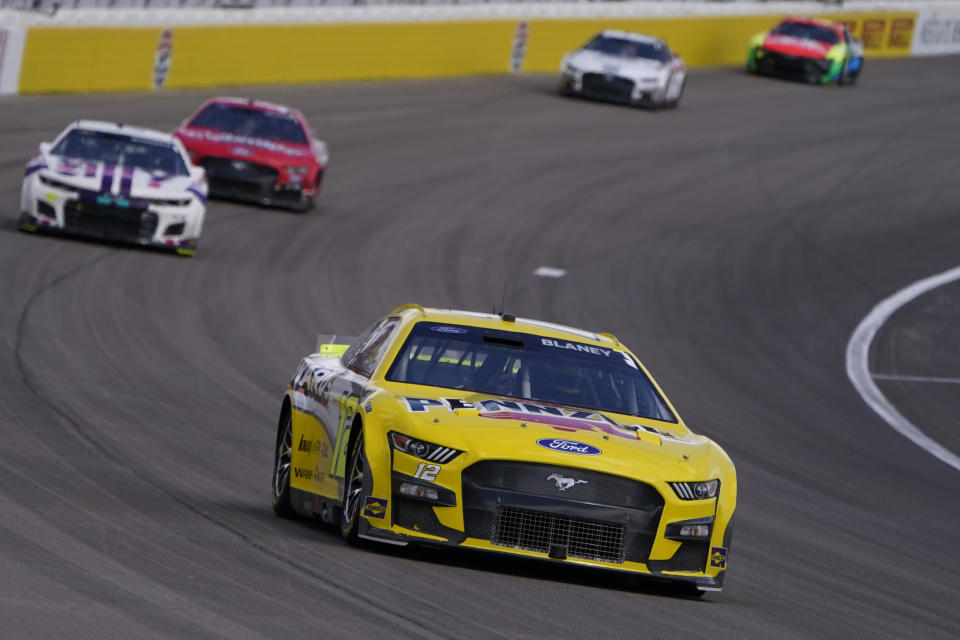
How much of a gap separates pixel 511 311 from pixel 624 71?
1753cm

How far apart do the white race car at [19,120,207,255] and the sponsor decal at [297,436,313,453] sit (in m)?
11.4

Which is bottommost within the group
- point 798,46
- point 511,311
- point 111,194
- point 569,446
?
point 798,46

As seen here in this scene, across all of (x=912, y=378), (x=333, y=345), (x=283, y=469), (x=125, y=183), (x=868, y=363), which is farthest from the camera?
(x=125, y=183)

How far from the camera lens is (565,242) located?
26312 mm

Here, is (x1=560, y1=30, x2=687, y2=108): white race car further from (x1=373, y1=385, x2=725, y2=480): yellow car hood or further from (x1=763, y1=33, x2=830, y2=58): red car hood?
(x1=373, y1=385, x2=725, y2=480): yellow car hood

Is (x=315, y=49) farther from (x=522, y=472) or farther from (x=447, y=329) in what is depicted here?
(x=522, y=472)

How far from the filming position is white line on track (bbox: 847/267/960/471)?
57.0 ft

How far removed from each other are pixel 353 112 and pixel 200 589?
2748 cm

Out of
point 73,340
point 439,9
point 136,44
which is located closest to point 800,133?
point 439,9

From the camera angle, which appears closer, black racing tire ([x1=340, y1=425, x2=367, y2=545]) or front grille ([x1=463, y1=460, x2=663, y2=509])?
front grille ([x1=463, y1=460, x2=663, y2=509])

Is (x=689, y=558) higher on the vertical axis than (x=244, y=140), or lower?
higher

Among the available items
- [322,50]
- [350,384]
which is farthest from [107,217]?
[322,50]

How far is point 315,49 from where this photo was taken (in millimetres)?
37188

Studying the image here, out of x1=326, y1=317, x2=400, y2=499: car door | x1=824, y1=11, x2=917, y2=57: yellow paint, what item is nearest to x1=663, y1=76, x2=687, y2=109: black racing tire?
x1=824, y1=11, x2=917, y2=57: yellow paint
